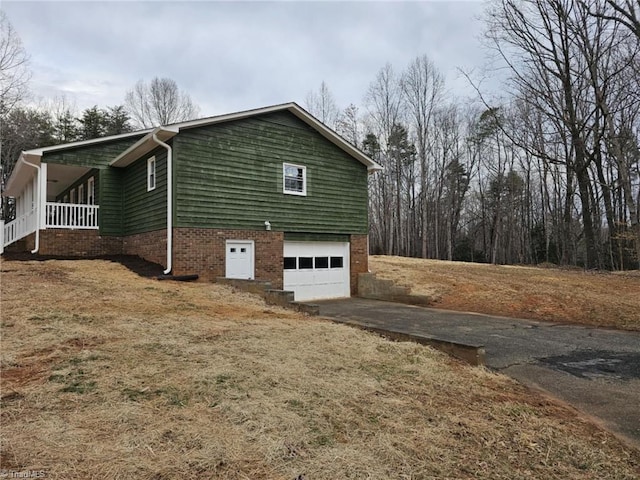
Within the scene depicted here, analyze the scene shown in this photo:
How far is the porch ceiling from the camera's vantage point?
16.0m

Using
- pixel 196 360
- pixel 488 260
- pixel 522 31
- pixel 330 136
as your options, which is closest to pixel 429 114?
pixel 488 260

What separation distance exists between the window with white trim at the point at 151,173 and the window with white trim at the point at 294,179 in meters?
4.08

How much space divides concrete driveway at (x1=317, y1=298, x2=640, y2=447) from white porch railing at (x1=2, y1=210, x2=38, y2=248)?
11.4m

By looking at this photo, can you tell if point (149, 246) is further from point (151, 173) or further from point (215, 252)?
point (215, 252)

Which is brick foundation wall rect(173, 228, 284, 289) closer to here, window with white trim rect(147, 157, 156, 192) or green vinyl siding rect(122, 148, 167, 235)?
green vinyl siding rect(122, 148, 167, 235)

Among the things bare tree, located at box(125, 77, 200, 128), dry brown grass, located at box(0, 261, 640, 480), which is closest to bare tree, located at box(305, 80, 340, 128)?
bare tree, located at box(125, 77, 200, 128)

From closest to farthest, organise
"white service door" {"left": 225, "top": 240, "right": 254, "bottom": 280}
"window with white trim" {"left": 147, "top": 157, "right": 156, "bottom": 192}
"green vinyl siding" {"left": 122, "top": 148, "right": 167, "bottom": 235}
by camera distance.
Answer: "green vinyl siding" {"left": 122, "top": 148, "right": 167, "bottom": 235} < "white service door" {"left": 225, "top": 240, "right": 254, "bottom": 280} < "window with white trim" {"left": 147, "top": 157, "right": 156, "bottom": 192}

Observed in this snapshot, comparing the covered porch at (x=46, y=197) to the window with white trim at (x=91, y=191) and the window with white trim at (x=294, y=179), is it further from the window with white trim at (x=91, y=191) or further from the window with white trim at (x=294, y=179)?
the window with white trim at (x=294, y=179)

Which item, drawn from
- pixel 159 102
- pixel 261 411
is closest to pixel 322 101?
pixel 159 102

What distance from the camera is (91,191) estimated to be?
16.6 meters

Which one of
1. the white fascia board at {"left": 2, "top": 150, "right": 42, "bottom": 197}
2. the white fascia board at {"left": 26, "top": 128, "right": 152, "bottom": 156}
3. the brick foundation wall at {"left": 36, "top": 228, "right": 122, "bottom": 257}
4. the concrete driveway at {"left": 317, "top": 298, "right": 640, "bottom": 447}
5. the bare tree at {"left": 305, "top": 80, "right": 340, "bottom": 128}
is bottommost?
the concrete driveway at {"left": 317, "top": 298, "right": 640, "bottom": 447}

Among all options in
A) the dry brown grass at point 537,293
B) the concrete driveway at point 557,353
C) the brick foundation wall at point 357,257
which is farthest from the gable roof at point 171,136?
the concrete driveway at point 557,353

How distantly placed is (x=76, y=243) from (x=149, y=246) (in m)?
3.38

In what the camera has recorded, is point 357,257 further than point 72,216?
Yes
